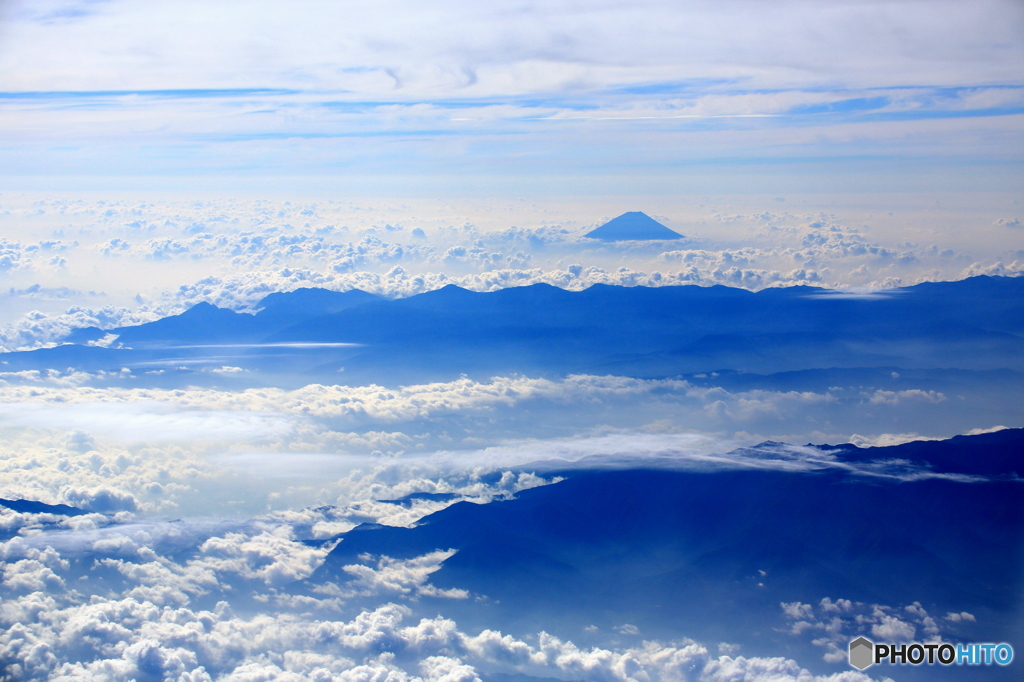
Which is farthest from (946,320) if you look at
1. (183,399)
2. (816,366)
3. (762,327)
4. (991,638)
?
(183,399)

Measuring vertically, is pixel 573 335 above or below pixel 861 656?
→ above

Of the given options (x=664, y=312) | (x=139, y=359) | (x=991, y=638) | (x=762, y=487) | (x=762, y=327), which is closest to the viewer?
(x=991, y=638)

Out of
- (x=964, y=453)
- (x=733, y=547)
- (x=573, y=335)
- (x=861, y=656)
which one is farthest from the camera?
(x=573, y=335)

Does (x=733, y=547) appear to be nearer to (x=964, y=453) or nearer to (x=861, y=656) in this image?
(x=861, y=656)

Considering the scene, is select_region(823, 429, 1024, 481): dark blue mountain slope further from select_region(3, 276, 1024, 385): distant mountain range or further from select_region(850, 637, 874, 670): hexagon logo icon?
select_region(850, 637, 874, 670): hexagon logo icon

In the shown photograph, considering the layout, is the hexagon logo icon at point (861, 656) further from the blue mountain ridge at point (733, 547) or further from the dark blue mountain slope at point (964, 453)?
the dark blue mountain slope at point (964, 453)

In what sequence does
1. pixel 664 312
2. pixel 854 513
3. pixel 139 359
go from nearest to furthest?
pixel 854 513, pixel 139 359, pixel 664 312

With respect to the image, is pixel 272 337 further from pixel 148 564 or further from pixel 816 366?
pixel 816 366

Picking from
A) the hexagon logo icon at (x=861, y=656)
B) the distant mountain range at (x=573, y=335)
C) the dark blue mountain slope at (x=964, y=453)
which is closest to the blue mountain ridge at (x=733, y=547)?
the dark blue mountain slope at (x=964, y=453)

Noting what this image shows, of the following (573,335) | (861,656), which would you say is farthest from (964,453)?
(573,335)
